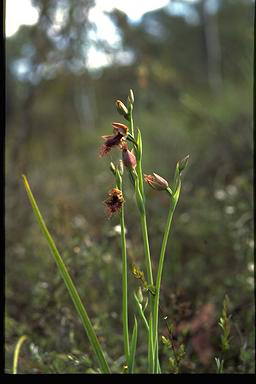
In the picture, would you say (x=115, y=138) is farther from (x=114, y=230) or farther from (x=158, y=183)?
(x=114, y=230)

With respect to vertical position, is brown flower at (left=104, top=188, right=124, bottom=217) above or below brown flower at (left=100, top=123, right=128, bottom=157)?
below

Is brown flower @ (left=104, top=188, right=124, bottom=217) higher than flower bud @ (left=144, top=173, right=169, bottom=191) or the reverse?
the reverse

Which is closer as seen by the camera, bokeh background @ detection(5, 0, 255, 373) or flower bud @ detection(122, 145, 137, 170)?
flower bud @ detection(122, 145, 137, 170)

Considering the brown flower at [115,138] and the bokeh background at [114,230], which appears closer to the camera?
the brown flower at [115,138]

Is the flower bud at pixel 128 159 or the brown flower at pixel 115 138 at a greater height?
the brown flower at pixel 115 138

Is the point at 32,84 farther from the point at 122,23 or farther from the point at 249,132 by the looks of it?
the point at 249,132

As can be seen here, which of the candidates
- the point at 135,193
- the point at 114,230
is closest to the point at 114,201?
the point at 135,193
